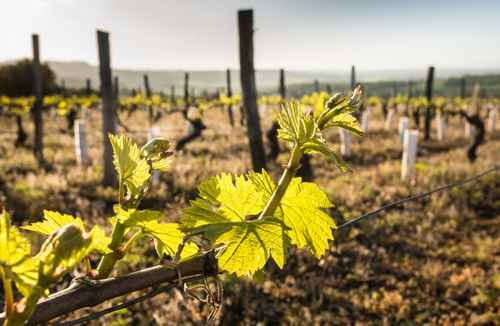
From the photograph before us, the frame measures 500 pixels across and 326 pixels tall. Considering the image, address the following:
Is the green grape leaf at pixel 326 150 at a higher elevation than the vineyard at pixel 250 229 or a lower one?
higher

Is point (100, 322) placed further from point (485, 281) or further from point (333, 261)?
point (485, 281)

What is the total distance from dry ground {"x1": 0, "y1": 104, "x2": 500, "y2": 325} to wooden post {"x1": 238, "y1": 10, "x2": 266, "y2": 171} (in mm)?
1630

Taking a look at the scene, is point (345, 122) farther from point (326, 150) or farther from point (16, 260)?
point (16, 260)

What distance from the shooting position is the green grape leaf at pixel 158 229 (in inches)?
21.0

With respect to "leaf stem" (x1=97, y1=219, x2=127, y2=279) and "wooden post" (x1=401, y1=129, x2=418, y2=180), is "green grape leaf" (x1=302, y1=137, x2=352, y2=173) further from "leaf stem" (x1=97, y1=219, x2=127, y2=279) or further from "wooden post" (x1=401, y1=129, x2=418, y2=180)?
"wooden post" (x1=401, y1=129, x2=418, y2=180)

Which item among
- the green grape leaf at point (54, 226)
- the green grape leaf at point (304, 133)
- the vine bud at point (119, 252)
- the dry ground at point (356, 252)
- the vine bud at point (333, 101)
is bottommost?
the dry ground at point (356, 252)

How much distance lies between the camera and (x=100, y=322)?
126 inches

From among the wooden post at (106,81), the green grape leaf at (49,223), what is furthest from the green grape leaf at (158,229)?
the wooden post at (106,81)

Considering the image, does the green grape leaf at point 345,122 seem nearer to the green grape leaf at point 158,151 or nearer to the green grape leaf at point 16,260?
the green grape leaf at point 158,151

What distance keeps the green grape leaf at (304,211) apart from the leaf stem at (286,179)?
49 millimetres

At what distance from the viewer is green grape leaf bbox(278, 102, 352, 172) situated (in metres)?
0.54

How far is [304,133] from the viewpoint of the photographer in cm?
57

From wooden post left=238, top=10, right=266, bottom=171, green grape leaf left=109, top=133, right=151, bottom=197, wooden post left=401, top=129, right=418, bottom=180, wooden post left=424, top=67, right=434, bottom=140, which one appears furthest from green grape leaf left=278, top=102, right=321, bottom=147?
wooden post left=424, top=67, right=434, bottom=140

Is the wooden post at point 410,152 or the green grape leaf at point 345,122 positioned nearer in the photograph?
the green grape leaf at point 345,122
